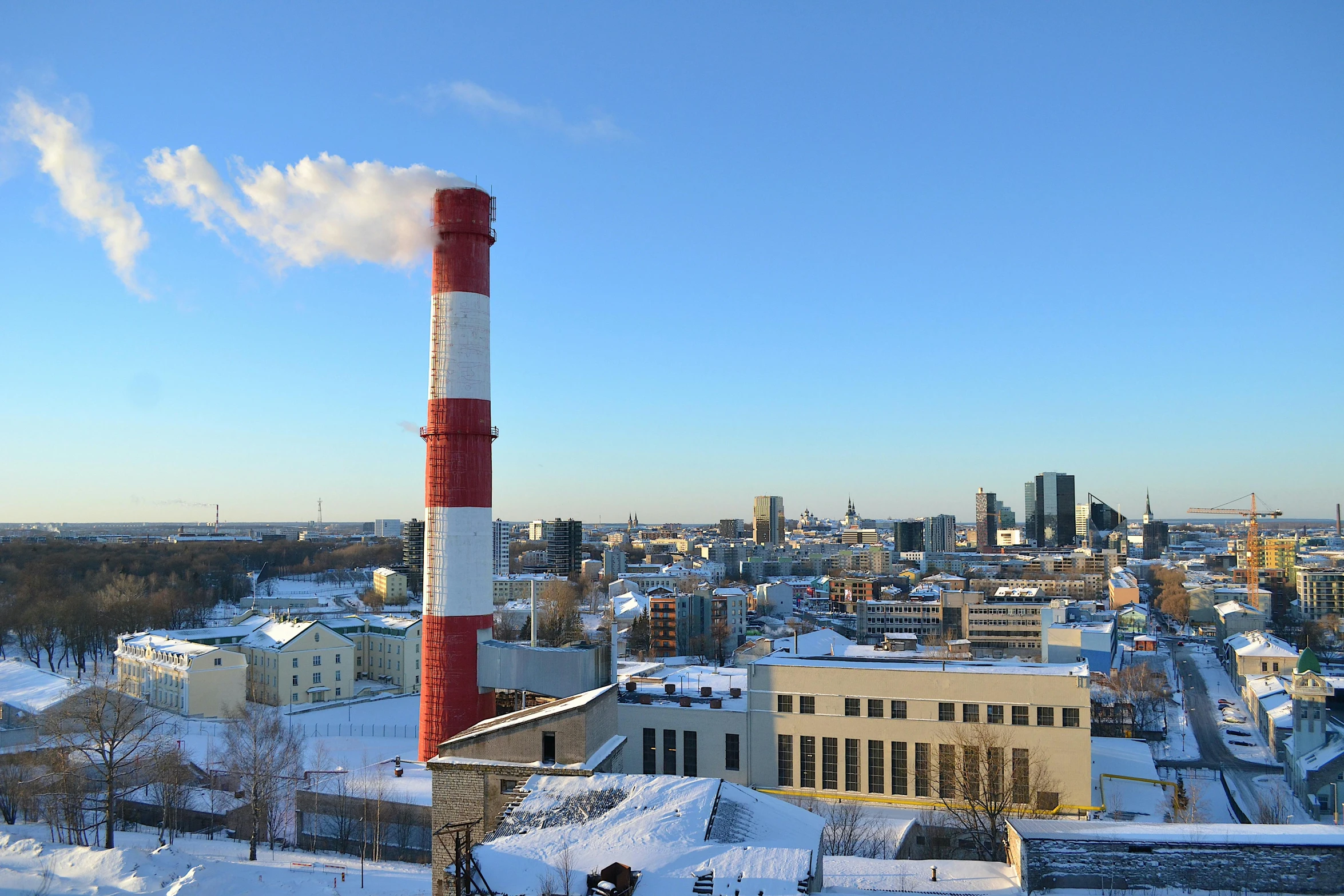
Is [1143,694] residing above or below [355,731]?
below

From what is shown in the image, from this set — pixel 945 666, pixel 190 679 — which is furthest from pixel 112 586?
pixel 945 666

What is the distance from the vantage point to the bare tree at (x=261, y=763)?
87.8 ft

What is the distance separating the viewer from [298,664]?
1953 inches

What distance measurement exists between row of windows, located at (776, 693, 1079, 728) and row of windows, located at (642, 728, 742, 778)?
7.41ft

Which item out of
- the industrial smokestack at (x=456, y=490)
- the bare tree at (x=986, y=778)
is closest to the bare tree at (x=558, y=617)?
the industrial smokestack at (x=456, y=490)

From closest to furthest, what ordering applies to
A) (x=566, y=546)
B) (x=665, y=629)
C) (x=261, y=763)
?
(x=261, y=763), (x=665, y=629), (x=566, y=546)

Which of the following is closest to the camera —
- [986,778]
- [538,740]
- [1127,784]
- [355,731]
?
[538,740]

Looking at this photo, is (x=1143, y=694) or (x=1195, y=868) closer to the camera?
(x=1195, y=868)

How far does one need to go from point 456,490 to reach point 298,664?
30.1m

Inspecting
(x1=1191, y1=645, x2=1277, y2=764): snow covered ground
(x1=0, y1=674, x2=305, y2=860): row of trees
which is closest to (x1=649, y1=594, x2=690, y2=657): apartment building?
(x1=1191, y1=645, x2=1277, y2=764): snow covered ground

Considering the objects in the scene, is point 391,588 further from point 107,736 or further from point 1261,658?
point 1261,658

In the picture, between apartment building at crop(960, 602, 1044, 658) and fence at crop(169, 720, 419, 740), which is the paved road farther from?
fence at crop(169, 720, 419, 740)

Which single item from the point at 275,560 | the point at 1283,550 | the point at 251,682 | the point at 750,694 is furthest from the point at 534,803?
the point at 1283,550

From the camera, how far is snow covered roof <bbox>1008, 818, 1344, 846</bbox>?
16281 millimetres
